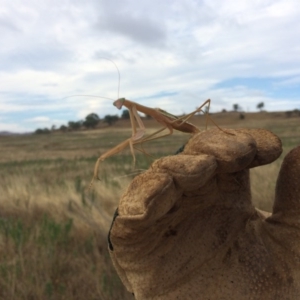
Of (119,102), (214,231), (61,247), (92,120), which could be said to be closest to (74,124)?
→ (92,120)

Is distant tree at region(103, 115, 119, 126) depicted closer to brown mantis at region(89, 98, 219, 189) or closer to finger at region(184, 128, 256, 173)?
brown mantis at region(89, 98, 219, 189)

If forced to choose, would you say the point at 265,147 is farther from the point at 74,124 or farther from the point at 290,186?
the point at 74,124

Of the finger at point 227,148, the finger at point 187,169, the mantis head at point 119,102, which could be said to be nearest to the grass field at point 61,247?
the mantis head at point 119,102

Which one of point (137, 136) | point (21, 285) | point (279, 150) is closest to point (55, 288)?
point (21, 285)

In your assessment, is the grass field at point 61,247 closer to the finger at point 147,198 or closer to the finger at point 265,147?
the finger at point 265,147

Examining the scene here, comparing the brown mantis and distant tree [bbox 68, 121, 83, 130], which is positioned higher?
the brown mantis

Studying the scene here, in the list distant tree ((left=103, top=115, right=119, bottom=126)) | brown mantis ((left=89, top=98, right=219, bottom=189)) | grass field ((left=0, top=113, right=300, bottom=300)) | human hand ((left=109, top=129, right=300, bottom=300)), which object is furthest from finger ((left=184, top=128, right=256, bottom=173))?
distant tree ((left=103, top=115, right=119, bottom=126))
